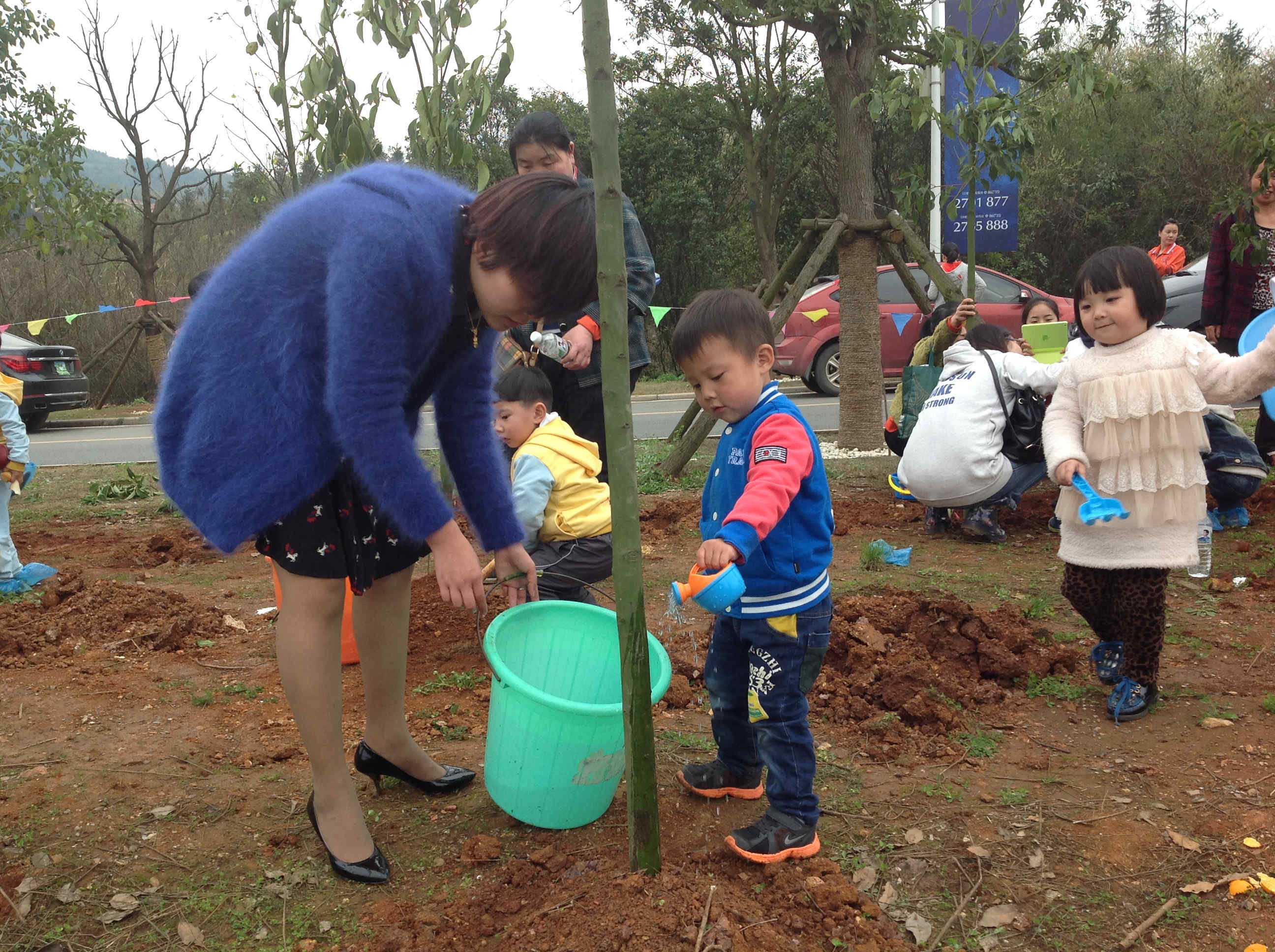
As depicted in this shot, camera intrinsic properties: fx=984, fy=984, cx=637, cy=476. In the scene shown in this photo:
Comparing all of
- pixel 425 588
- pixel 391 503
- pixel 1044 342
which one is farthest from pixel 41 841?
pixel 1044 342

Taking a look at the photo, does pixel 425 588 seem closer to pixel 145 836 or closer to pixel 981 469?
pixel 145 836

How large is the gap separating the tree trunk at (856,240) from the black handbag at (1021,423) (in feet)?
6.96

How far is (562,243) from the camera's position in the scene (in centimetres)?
184

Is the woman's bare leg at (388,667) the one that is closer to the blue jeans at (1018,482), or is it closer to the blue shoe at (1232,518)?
the blue jeans at (1018,482)

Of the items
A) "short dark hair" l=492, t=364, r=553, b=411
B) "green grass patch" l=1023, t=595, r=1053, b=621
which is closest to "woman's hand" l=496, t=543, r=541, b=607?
"short dark hair" l=492, t=364, r=553, b=411

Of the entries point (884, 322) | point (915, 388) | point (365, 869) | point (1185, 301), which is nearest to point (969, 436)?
point (915, 388)

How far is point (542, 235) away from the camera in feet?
6.04

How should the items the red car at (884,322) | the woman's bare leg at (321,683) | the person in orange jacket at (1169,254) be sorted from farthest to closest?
the red car at (884,322), the person in orange jacket at (1169,254), the woman's bare leg at (321,683)

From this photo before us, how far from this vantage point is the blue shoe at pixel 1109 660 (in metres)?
3.01

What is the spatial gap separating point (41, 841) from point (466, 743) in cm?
108

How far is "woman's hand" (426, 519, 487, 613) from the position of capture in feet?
6.09

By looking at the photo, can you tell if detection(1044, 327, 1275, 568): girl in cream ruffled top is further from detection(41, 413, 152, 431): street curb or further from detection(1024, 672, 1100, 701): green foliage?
detection(41, 413, 152, 431): street curb

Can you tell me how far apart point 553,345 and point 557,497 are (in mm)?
542

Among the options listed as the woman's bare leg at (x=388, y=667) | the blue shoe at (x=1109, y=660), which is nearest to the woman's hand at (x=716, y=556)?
the woman's bare leg at (x=388, y=667)
